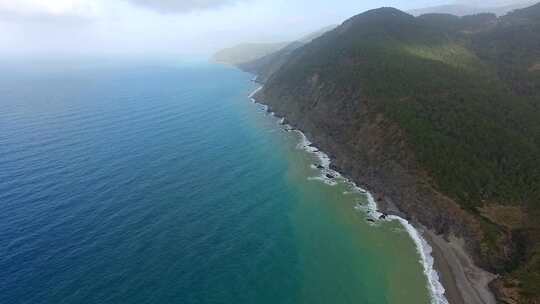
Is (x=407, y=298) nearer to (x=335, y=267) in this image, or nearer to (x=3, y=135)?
(x=335, y=267)

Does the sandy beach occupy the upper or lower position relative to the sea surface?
lower

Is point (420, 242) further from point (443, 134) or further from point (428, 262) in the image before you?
point (443, 134)

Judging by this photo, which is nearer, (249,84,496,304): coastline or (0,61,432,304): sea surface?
(0,61,432,304): sea surface

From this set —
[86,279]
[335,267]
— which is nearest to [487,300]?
[335,267]

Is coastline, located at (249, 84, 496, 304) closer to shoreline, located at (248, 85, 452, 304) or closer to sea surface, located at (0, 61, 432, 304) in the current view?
shoreline, located at (248, 85, 452, 304)

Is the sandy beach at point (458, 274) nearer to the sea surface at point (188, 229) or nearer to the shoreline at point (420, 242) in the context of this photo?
the shoreline at point (420, 242)

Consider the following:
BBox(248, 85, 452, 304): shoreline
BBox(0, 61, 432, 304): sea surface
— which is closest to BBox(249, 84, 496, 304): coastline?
BBox(248, 85, 452, 304): shoreline

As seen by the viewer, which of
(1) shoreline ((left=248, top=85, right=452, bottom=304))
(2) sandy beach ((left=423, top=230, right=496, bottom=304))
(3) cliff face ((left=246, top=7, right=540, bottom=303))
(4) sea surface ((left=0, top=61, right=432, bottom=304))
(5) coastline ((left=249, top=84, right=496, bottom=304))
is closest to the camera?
(4) sea surface ((left=0, top=61, right=432, bottom=304))

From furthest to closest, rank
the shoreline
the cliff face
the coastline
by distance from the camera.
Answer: the cliff face → the shoreline → the coastline
